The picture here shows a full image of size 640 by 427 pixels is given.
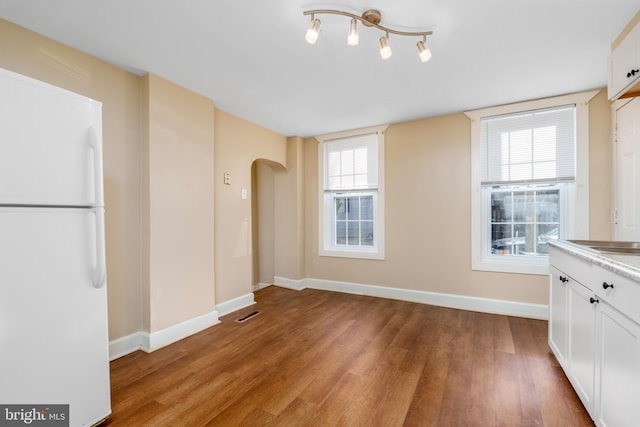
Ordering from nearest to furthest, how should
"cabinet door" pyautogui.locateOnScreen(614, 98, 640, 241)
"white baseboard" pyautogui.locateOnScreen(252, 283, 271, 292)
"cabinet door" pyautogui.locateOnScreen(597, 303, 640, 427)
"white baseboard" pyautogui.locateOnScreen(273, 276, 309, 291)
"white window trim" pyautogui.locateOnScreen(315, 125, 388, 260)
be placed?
"cabinet door" pyautogui.locateOnScreen(597, 303, 640, 427) < "cabinet door" pyautogui.locateOnScreen(614, 98, 640, 241) < "white window trim" pyautogui.locateOnScreen(315, 125, 388, 260) < "white baseboard" pyautogui.locateOnScreen(273, 276, 309, 291) < "white baseboard" pyautogui.locateOnScreen(252, 283, 271, 292)

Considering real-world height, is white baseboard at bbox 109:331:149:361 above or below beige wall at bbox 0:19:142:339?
below

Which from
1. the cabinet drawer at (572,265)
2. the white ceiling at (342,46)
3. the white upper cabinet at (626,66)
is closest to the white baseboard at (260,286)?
the white ceiling at (342,46)

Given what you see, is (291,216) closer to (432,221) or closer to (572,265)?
(432,221)

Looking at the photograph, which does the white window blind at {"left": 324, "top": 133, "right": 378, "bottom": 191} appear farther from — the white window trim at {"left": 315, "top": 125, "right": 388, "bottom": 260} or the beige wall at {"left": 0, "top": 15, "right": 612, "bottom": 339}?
the beige wall at {"left": 0, "top": 15, "right": 612, "bottom": 339}

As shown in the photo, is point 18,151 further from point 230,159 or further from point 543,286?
point 543,286

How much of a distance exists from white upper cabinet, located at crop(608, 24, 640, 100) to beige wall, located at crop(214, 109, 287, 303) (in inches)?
140

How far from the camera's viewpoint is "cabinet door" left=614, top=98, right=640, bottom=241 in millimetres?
2143

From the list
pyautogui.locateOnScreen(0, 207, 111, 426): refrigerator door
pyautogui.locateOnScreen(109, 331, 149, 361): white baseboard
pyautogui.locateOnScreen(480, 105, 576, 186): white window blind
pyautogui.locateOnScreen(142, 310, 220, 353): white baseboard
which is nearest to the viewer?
pyautogui.locateOnScreen(0, 207, 111, 426): refrigerator door

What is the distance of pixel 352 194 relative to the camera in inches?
170

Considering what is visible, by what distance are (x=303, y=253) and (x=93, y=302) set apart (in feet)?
10.6

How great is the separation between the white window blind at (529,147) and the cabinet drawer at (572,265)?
120cm

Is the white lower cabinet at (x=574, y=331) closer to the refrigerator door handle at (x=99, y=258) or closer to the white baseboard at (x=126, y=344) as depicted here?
the refrigerator door handle at (x=99, y=258)

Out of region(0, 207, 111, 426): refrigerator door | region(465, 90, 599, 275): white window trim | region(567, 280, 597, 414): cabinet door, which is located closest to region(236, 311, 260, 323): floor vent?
region(0, 207, 111, 426): refrigerator door

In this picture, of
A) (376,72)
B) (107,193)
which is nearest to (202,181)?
(107,193)
